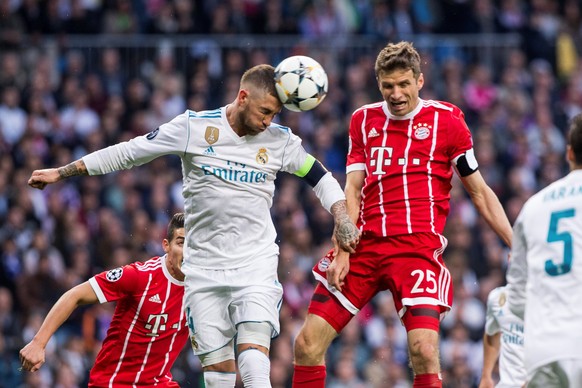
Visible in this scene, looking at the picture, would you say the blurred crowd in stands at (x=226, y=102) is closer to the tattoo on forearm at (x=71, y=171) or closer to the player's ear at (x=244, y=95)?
the tattoo on forearm at (x=71, y=171)

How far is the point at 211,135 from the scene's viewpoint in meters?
8.45

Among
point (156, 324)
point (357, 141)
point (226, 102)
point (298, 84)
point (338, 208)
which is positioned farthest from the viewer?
point (226, 102)

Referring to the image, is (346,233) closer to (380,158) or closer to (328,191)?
(328,191)

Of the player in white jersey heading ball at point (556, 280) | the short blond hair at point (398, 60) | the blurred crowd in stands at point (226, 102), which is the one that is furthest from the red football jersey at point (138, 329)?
the blurred crowd in stands at point (226, 102)

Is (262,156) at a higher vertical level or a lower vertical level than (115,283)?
higher

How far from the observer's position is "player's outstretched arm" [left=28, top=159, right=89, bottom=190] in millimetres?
8297

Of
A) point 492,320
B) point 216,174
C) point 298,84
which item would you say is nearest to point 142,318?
point 216,174

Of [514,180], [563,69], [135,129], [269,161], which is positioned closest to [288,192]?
[135,129]

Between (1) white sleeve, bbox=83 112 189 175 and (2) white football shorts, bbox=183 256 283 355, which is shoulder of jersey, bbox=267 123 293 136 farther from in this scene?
(2) white football shorts, bbox=183 256 283 355

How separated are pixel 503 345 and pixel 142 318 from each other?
314cm

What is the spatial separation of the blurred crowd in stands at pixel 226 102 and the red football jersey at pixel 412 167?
20.9ft

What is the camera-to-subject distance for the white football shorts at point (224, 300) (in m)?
8.38

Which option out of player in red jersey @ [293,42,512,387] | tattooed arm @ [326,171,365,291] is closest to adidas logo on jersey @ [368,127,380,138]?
player in red jersey @ [293,42,512,387]

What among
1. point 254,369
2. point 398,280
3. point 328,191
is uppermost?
point 328,191
